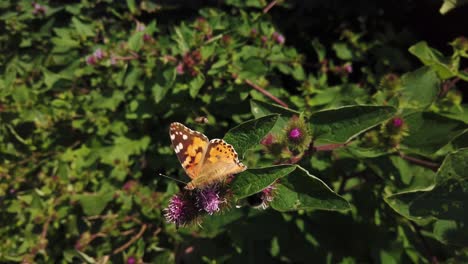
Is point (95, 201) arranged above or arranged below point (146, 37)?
below

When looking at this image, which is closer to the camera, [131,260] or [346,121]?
[346,121]

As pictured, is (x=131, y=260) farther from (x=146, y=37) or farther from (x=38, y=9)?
(x=38, y=9)

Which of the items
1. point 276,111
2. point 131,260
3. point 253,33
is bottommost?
point 131,260

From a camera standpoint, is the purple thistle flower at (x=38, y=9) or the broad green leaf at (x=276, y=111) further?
the purple thistle flower at (x=38, y=9)

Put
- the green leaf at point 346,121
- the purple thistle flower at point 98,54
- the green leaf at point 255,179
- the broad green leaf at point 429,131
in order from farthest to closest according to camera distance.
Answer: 1. the purple thistle flower at point 98,54
2. the broad green leaf at point 429,131
3. the green leaf at point 346,121
4. the green leaf at point 255,179

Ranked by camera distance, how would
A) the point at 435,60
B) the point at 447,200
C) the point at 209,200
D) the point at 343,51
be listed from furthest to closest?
the point at 343,51, the point at 435,60, the point at 447,200, the point at 209,200

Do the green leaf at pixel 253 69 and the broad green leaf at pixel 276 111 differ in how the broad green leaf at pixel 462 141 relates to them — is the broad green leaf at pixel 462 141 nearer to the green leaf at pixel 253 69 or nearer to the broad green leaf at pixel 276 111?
the broad green leaf at pixel 276 111

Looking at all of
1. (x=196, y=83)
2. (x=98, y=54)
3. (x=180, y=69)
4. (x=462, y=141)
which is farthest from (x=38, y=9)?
(x=462, y=141)

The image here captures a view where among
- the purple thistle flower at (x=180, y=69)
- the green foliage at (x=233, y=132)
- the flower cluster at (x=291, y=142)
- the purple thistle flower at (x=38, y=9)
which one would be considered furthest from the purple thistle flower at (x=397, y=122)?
the purple thistle flower at (x=38, y=9)
